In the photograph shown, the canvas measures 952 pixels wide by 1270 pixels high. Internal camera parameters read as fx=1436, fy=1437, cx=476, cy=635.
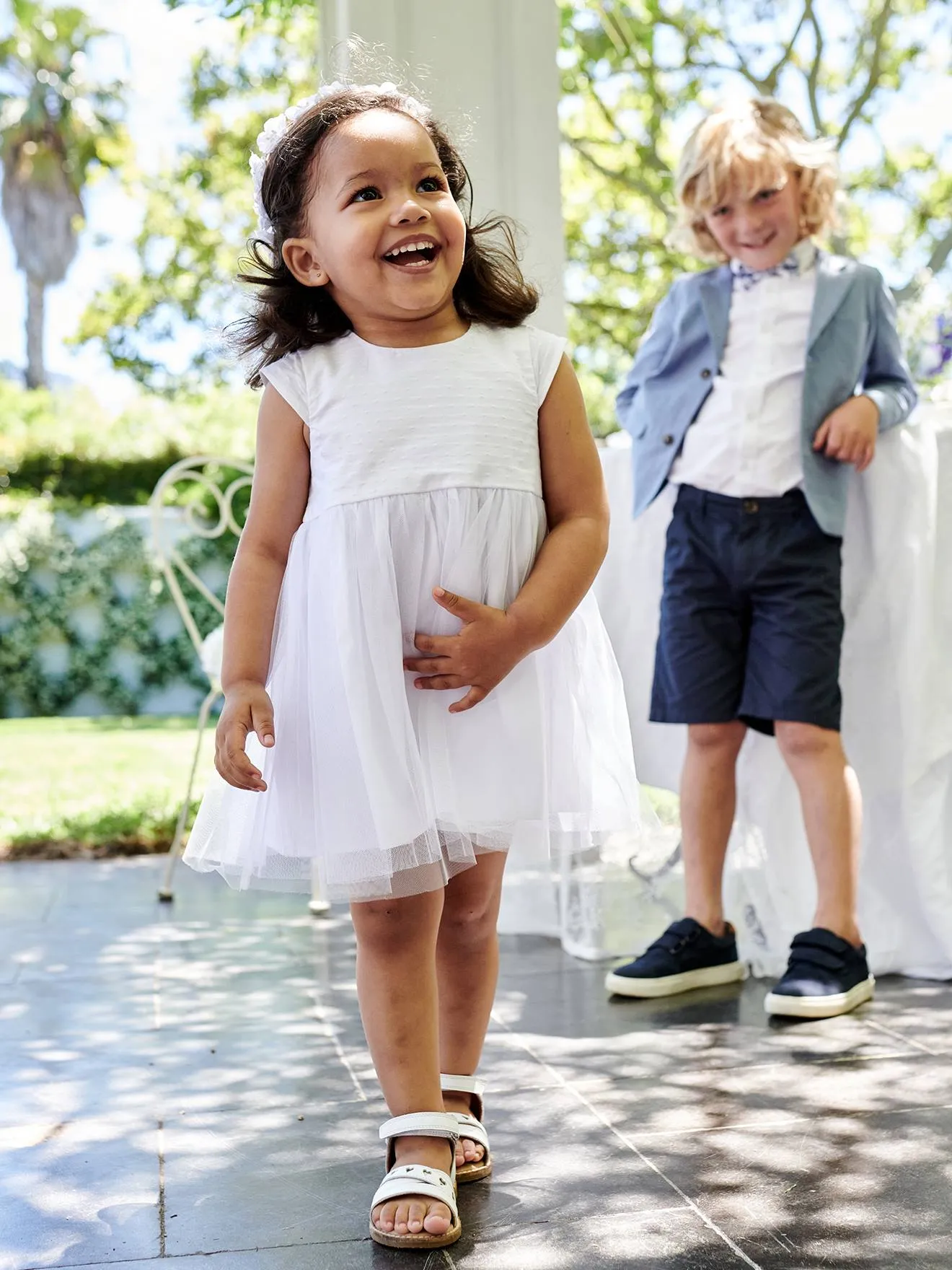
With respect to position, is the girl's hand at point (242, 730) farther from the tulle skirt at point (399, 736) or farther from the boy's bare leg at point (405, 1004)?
the boy's bare leg at point (405, 1004)

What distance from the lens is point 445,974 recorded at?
1.64 m

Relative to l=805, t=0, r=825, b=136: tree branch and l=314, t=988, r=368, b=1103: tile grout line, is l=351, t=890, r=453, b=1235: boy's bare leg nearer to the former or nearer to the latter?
l=314, t=988, r=368, b=1103: tile grout line

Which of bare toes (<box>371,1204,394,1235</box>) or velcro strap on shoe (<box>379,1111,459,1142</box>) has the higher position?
velcro strap on shoe (<box>379,1111,459,1142</box>)

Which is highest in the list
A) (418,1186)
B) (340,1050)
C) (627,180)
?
(627,180)

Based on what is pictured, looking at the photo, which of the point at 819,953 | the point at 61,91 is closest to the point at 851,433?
the point at 819,953

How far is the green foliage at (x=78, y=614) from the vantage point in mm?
9555

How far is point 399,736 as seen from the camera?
4.70ft

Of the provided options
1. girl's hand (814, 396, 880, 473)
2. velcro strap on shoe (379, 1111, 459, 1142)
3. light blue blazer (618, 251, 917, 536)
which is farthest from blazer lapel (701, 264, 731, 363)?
velcro strap on shoe (379, 1111, 459, 1142)

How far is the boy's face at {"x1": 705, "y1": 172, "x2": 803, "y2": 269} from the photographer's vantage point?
2449 millimetres

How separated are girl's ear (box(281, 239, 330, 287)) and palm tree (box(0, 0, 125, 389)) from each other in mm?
13305

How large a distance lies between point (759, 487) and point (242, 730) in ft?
4.14

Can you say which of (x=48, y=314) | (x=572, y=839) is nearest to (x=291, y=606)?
(x=572, y=839)

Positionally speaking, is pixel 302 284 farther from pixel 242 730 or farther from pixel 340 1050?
pixel 340 1050

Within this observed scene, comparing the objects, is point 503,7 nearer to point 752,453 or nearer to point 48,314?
point 752,453
